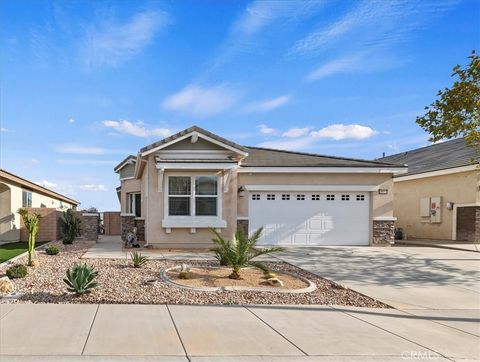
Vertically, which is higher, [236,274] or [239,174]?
[239,174]

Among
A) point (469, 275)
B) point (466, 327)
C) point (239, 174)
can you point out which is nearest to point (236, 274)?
point (466, 327)

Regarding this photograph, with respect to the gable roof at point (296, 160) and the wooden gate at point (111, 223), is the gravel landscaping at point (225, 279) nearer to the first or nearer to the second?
the gable roof at point (296, 160)

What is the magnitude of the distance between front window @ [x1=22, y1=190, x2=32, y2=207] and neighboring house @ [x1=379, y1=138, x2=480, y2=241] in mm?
20647

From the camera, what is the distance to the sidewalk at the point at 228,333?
5.03 m

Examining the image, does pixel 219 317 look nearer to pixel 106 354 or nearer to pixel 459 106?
pixel 106 354

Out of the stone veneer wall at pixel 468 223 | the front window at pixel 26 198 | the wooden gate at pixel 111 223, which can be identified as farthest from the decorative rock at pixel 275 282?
the wooden gate at pixel 111 223

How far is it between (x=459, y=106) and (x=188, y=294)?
32.9ft

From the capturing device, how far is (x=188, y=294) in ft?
26.6

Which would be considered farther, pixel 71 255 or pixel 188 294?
pixel 71 255

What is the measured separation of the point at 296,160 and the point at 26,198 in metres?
14.3

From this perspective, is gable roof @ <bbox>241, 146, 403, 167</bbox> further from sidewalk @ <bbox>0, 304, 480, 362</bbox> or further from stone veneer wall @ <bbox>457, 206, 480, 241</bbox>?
sidewalk @ <bbox>0, 304, 480, 362</bbox>

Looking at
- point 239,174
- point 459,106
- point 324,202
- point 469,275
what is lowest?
point 469,275

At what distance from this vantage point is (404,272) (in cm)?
1152

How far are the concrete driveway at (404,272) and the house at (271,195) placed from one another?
4.21 ft
